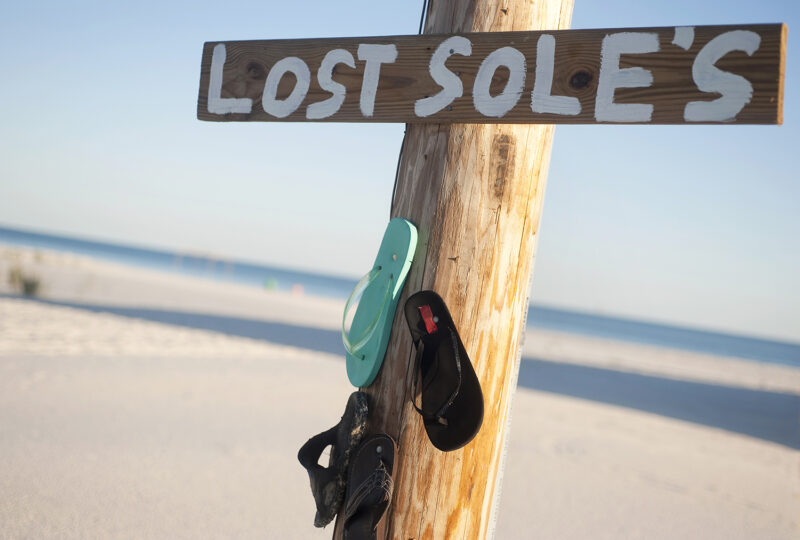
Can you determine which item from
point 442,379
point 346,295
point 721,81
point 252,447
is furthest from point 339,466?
point 346,295

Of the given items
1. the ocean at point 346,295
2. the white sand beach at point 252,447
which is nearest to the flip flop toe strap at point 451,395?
the white sand beach at point 252,447

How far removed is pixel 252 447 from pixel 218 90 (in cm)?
316

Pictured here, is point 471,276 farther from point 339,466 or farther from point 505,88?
point 339,466

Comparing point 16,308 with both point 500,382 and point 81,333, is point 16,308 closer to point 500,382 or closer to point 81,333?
point 81,333

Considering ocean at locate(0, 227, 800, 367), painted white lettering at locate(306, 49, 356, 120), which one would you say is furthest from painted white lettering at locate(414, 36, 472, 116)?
ocean at locate(0, 227, 800, 367)

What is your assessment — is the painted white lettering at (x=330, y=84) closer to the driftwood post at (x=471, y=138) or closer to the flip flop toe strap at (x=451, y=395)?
the driftwood post at (x=471, y=138)

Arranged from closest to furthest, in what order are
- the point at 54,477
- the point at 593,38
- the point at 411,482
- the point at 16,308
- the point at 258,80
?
the point at 593,38
the point at 411,482
the point at 258,80
the point at 54,477
the point at 16,308

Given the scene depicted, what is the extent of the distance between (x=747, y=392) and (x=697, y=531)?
352 inches

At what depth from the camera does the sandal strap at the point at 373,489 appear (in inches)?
55.7

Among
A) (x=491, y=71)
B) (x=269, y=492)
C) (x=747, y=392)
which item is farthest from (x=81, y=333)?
(x=747, y=392)

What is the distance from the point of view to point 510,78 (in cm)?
141

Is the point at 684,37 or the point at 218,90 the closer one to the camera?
the point at 684,37

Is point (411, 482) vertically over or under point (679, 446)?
over

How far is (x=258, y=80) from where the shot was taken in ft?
5.52
